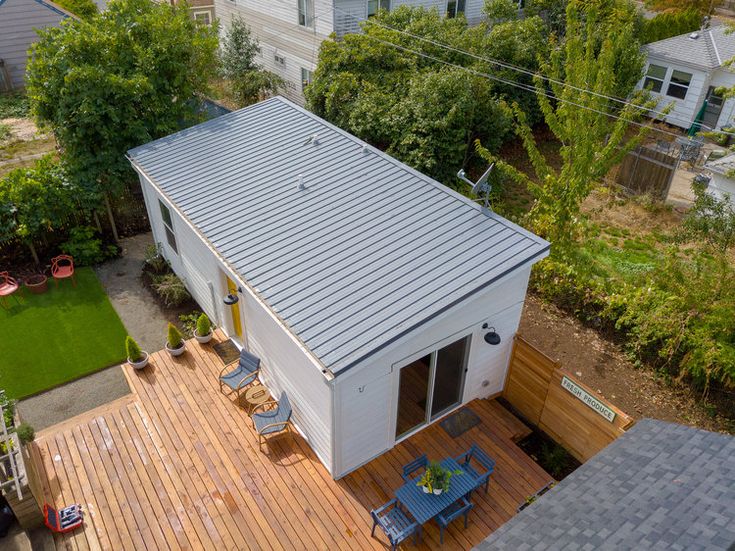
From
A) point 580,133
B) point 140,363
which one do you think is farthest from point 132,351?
point 580,133

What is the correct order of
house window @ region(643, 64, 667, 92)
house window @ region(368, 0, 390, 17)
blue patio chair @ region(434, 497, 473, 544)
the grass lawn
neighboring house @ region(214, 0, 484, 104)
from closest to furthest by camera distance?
1. blue patio chair @ region(434, 497, 473, 544)
2. the grass lawn
3. neighboring house @ region(214, 0, 484, 104)
4. house window @ region(368, 0, 390, 17)
5. house window @ region(643, 64, 667, 92)

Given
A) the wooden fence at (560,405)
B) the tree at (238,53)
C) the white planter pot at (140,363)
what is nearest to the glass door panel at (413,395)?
the wooden fence at (560,405)

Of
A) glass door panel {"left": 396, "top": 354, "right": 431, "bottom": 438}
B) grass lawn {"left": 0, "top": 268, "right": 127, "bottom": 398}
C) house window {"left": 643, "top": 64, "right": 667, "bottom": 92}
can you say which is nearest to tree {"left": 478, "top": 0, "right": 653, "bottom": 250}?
glass door panel {"left": 396, "top": 354, "right": 431, "bottom": 438}

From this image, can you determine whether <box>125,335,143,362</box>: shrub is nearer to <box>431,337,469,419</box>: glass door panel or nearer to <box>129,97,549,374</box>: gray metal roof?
<box>129,97,549,374</box>: gray metal roof

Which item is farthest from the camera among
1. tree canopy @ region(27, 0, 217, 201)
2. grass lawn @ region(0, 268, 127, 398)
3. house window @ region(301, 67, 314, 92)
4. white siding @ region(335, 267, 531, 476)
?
house window @ region(301, 67, 314, 92)

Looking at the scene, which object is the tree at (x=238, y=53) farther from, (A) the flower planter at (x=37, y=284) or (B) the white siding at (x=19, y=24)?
(A) the flower planter at (x=37, y=284)

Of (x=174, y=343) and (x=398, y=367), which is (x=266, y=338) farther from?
(x=398, y=367)

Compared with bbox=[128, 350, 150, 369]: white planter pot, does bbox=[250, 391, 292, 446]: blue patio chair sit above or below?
above

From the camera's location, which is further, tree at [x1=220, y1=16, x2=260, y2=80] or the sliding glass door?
tree at [x1=220, y1=16, x2=260, y2=80]
